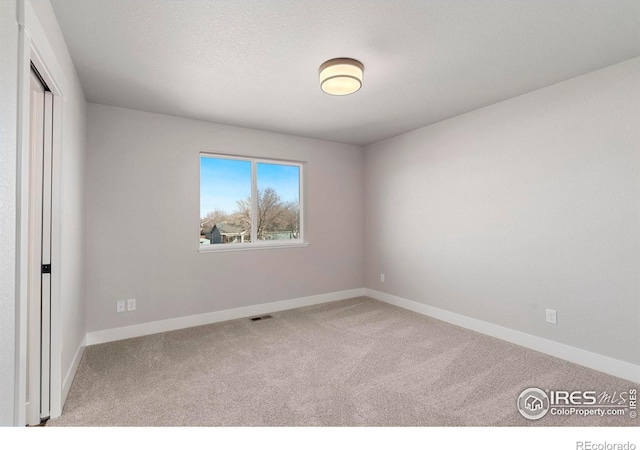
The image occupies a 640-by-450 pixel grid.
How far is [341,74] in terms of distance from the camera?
232cm

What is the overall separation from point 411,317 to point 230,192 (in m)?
2.86

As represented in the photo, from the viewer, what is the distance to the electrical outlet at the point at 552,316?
2791 millimetres

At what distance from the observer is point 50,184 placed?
77.7 inches

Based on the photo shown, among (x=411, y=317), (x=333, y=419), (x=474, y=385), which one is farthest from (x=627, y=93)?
(x=333, y=419)

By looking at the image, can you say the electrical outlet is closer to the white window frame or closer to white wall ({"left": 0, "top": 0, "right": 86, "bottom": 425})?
the white window frame

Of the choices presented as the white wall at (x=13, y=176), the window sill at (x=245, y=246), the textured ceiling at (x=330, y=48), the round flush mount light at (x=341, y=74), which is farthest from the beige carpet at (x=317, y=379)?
the textured ceiling at (x=330, y=48)

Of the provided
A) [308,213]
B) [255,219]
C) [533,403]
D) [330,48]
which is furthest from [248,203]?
[533,403]

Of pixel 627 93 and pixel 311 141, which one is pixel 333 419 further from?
pixel 311 141

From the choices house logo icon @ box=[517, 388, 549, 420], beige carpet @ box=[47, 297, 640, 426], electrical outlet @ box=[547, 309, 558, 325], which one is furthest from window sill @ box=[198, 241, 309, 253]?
house logo icon @ box=[517, 388, 549, 420]

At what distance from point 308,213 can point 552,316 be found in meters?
3.03

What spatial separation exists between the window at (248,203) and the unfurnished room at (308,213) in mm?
31

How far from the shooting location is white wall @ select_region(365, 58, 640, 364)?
7.92 ft

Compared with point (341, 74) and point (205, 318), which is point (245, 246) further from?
point (341, 74)

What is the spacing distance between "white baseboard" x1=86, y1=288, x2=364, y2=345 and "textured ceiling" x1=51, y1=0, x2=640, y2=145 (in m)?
2.37
